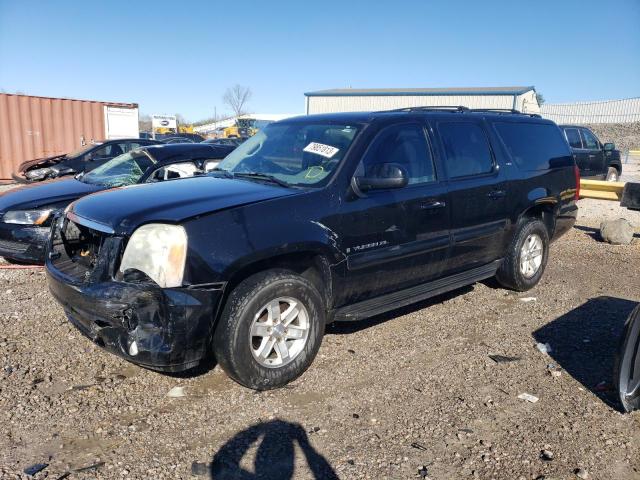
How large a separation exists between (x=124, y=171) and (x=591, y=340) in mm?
5910

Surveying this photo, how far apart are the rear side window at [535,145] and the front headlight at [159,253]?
363 cm

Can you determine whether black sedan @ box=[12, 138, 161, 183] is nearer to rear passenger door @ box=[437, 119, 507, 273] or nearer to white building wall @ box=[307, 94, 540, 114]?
rear passenger door @ box=[437, 119, 507, 273]

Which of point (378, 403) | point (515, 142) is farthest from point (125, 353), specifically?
point (515, 142)

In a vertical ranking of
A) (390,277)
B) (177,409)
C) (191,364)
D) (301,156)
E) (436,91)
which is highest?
(436,91)

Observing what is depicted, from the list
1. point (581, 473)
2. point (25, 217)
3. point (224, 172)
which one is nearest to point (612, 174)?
point (224, 172)

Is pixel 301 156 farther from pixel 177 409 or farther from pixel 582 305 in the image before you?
pixel 582 305

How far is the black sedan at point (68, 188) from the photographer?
18.8ft

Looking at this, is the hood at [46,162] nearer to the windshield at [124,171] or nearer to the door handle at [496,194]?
the windshield at [124,171]

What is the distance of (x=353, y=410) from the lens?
3277mm

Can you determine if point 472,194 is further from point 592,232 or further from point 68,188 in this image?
point 592,232

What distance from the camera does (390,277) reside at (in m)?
4.12

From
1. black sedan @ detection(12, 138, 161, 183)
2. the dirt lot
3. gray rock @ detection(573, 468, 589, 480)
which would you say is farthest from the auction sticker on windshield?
black sedan @ detection(12, 138, 161, 183)

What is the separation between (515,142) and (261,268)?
3391mm

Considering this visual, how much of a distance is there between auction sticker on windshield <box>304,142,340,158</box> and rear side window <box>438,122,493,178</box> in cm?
114
